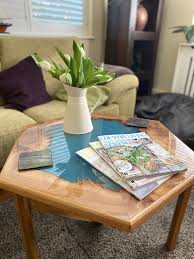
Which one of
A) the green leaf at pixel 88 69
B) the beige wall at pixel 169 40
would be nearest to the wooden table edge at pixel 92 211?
the green leaf at pixel 88 69

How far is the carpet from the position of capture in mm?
994

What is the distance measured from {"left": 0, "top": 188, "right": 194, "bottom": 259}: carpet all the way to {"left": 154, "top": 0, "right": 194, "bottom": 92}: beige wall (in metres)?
2.04

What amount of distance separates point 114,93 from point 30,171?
43.8 inches

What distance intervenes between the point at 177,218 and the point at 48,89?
134 cm

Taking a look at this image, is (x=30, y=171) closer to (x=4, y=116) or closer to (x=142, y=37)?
(x=4, y=116)

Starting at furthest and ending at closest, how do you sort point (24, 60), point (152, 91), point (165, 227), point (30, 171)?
1. point (152, 91)
2. point (24, 60)
3. point (165, 227)
4. point (30, 171)

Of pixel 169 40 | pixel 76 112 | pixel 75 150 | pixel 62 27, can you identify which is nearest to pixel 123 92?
pixel 76 112

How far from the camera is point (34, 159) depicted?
83 cm

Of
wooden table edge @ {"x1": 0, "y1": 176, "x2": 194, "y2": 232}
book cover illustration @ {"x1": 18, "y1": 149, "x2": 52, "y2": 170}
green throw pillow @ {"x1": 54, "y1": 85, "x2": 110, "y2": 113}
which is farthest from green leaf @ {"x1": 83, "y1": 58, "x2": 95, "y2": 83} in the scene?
green throw pillow @ {"x1": 54, "y1": 85, "x2": 110, "y2": 113}

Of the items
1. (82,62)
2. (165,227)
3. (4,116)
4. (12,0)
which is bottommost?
(165,227)

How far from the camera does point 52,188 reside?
0.71 metres

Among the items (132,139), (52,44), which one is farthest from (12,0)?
(132,139)

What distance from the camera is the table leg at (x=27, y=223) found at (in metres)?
0.81

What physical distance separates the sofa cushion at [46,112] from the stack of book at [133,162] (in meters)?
0.62
